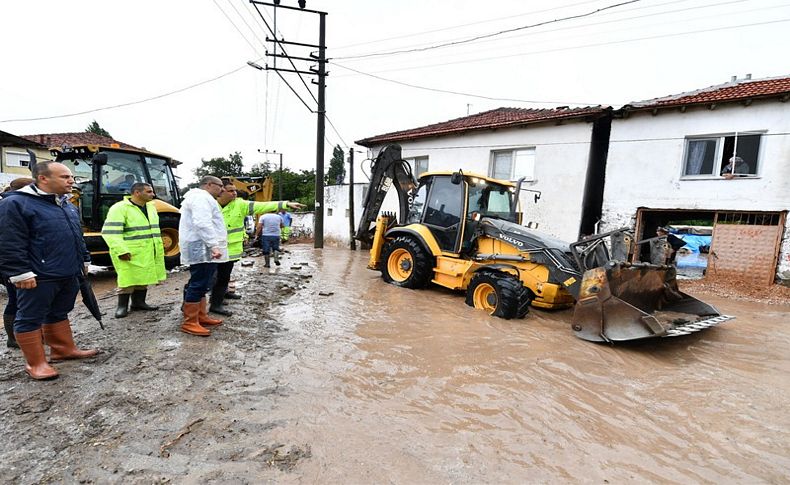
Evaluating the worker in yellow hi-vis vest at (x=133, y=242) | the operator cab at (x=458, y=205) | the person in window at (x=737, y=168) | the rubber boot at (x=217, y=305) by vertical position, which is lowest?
the rubber boot at (x=217, y=305)

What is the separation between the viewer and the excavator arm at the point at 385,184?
779cm

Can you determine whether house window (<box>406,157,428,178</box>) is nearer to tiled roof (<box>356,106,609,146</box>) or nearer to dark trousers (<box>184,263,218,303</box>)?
tiled roof (<box>356,106,609,146</box>)

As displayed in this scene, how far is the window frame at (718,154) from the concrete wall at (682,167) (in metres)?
0.04

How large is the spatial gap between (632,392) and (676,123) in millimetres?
8607

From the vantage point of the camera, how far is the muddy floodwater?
2113 millimetres

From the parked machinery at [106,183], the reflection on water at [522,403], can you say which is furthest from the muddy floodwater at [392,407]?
the parked machinery at [106,183]

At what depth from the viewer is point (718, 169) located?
28.3ft

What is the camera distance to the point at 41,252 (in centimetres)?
286

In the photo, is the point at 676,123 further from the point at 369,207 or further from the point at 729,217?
the point at 369,207

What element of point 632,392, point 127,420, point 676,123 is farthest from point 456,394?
point 676,123

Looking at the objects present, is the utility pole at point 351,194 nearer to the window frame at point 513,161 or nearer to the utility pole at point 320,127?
the utility pole at point 320,127

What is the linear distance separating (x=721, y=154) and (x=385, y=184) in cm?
780

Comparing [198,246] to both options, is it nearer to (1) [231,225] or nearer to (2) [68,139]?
(1) [231,225]

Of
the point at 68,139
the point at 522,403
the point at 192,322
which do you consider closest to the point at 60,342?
the point at 192,322
